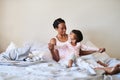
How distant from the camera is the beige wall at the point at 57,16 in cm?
286

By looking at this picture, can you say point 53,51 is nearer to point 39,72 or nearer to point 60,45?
point 60,45

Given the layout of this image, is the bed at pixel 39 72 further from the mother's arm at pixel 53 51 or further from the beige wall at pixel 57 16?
the beige wall at pixel 57 16

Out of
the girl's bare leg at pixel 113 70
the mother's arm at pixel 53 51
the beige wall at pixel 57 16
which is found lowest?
the girl's bare leg at pixel 113 70

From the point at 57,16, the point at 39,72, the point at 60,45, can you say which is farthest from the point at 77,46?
the point at 39,72

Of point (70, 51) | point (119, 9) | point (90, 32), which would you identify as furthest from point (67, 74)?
point (119, 9)

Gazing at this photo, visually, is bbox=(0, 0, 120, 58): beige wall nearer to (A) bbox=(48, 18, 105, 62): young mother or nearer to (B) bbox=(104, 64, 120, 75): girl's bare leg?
(A) bbox=(48, 18, 105, 62): young mother

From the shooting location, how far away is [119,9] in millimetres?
2842

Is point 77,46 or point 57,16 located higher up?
point 57,16

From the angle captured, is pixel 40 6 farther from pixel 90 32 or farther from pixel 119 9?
pixel 119 9

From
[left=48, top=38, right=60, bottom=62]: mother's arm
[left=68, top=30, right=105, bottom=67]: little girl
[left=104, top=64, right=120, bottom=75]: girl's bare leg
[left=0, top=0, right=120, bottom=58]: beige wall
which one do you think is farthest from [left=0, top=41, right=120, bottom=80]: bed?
[left=0, top=0, right=120, bottom=58]: beige wall

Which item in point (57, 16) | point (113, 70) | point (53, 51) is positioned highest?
point (57, 16)

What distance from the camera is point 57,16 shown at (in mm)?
2896

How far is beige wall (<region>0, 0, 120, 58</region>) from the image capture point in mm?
2859

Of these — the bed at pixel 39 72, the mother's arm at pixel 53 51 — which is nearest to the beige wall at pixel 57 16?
the mother's arm at pixel 53 51
